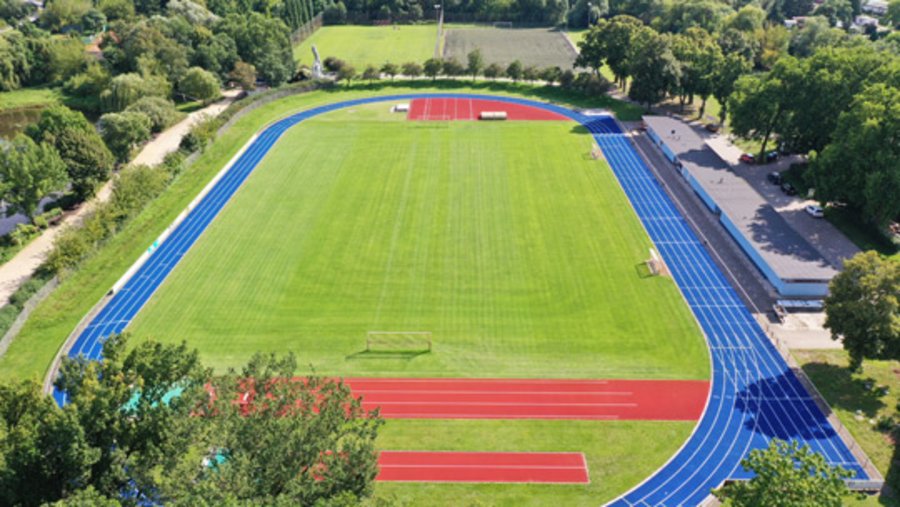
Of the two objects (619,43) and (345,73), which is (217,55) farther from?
(619,43)

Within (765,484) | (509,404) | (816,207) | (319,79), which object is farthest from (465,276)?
(319,79)

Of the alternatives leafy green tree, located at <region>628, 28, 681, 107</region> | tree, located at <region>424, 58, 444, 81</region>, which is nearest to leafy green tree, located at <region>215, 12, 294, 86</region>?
tree, located at <region>424, 58, 444, 81</region>

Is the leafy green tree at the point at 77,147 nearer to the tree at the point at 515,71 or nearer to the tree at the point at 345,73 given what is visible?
the tree at the point at 345,73

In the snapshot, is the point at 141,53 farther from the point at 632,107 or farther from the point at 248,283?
the point at 632,107

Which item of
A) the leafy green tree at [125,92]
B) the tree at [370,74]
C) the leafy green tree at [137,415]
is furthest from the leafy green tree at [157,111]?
the leafy green tree at [137,415]

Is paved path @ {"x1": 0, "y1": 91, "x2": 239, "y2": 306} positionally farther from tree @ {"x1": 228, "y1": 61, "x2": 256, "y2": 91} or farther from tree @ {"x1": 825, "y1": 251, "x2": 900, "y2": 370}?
tree @ {"x1": 825, "y1": 251, "x2": 900, "y2": 370}

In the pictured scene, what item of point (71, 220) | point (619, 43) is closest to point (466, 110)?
point (619, 43)
